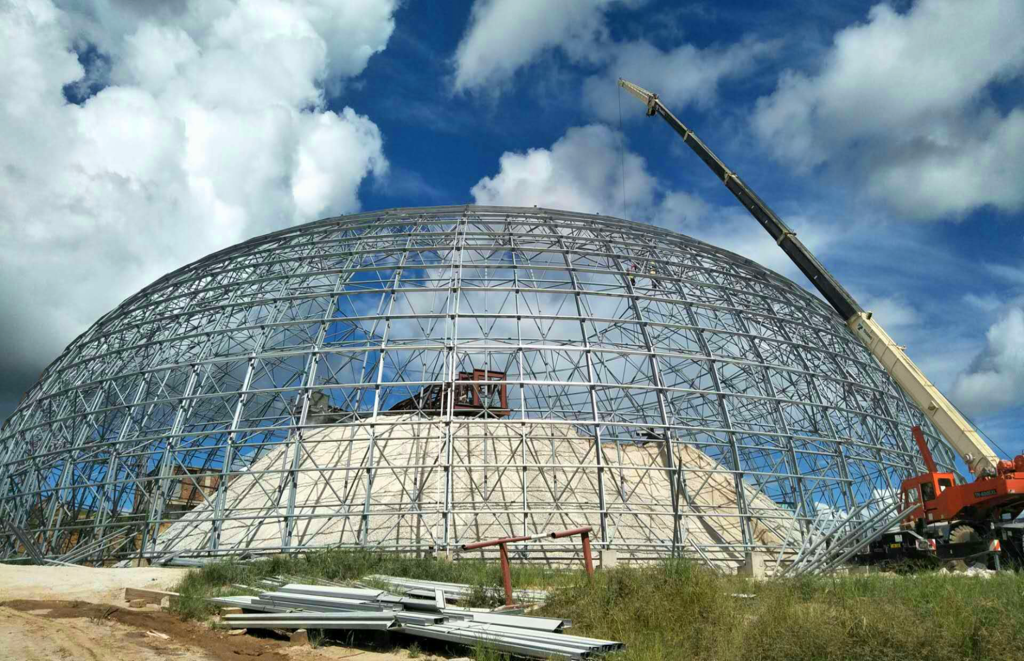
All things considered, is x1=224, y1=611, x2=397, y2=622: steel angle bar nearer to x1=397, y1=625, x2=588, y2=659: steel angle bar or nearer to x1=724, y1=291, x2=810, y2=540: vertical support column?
x1=397, y1=625, x2=588, y2=659: steel angle bar

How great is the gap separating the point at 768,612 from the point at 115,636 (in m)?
8.08

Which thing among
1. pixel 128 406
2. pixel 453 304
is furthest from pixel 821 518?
pixel 128 406

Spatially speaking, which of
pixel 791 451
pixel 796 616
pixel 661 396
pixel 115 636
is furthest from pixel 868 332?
pixel 115 636

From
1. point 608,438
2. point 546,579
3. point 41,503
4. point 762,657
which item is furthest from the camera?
point 41,503

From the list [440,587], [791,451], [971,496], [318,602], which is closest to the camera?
[318,602]

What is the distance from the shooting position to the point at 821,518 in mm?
18812

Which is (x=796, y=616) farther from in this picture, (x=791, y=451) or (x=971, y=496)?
(x=791, y=451)

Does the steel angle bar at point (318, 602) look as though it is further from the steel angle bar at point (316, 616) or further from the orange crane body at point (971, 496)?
the orange crane body at point (971, 496)

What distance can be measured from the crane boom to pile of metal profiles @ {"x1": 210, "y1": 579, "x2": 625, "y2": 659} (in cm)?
1205

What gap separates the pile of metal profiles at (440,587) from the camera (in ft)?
34.7

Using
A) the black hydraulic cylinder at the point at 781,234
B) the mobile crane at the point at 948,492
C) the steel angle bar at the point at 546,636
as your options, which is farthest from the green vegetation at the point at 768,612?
the black hydraulic cylinder at the point at 781,234

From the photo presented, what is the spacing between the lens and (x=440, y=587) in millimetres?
11305

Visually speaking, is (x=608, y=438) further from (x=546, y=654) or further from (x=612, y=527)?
(x=546, y=654)

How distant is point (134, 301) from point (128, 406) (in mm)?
7783
